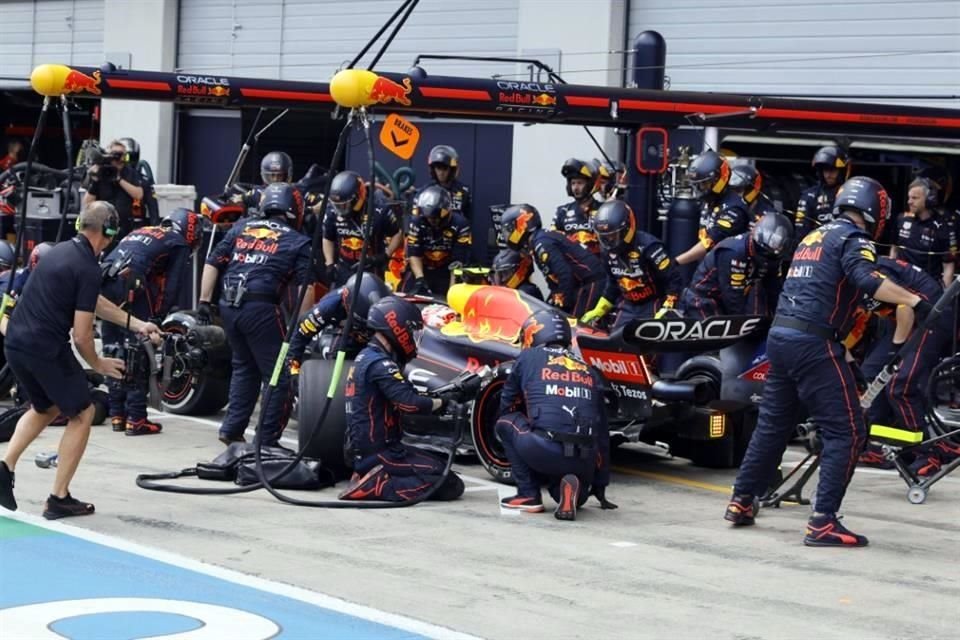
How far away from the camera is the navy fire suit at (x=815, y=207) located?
15.0m

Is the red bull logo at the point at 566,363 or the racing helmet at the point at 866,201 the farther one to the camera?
the red bull logo at the point at 566,363

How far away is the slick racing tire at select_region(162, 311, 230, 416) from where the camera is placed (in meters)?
13.9

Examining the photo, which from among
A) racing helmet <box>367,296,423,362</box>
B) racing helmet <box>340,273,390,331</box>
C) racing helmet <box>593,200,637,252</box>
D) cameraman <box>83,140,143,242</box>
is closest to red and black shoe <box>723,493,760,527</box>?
racing helmet <box>367,296,423,362</box>

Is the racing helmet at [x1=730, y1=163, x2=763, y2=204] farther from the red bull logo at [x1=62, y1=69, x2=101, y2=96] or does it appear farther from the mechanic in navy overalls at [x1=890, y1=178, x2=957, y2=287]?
the red bull logo at [x1=62, y1=69, x2=101, y2=96]

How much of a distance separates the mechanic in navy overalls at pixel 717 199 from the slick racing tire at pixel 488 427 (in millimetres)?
3340

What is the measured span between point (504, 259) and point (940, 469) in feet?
14.0

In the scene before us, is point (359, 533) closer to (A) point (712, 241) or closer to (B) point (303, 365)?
(B) point (303, 365)

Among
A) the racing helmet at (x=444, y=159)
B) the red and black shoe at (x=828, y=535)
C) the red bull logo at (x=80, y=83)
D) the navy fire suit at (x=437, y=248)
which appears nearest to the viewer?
the red and black shoe at (x=828, y=535)

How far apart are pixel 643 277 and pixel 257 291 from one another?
3113 mm

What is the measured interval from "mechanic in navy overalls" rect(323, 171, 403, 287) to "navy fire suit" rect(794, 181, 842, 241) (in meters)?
3.91

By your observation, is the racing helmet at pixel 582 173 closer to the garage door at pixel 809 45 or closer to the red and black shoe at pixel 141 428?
the garage door at pixel 809 45

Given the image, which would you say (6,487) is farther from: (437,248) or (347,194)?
(437,248)

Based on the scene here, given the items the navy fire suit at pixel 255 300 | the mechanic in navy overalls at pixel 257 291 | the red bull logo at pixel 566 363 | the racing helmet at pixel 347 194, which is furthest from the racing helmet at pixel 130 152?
the red bull logo at pixel 566 363

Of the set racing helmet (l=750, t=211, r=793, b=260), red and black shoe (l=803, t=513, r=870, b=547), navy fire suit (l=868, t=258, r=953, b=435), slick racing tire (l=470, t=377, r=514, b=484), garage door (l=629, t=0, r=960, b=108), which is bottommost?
red and black shoe (l=803, t=513, r=870, b=547)
